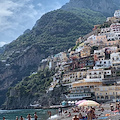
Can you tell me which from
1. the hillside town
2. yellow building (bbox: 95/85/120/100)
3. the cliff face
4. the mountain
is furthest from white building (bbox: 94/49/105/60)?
the cliff face

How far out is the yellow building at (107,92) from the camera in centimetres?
7156

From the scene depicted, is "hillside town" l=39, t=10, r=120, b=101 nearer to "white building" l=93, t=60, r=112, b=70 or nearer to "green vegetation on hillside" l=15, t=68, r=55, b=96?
"white building" l=93, t=60, r=112, b=70

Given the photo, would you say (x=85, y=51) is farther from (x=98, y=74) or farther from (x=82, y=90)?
(x=82, y=90)

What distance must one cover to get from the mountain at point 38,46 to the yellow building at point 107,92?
76.0m

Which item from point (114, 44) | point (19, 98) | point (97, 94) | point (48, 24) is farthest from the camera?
point (48, 24)

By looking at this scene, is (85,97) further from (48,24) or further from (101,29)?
(48,24)

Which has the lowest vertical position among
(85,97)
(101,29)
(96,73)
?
(85,97)

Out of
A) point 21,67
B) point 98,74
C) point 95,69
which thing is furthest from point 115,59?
point 21,67

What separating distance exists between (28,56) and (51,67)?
44154mm

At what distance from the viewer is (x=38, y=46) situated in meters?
155

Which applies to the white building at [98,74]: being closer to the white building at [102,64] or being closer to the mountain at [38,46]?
the white building at [102,64]

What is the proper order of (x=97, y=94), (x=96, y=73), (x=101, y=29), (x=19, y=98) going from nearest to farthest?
1. (x=97, y=94)
2. (x=96, y=73)
3. (x=19, y=98)
4. (x=101, y=29)

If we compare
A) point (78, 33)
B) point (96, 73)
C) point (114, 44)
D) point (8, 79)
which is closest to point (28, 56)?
point (8, 79)

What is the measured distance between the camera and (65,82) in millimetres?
89000
